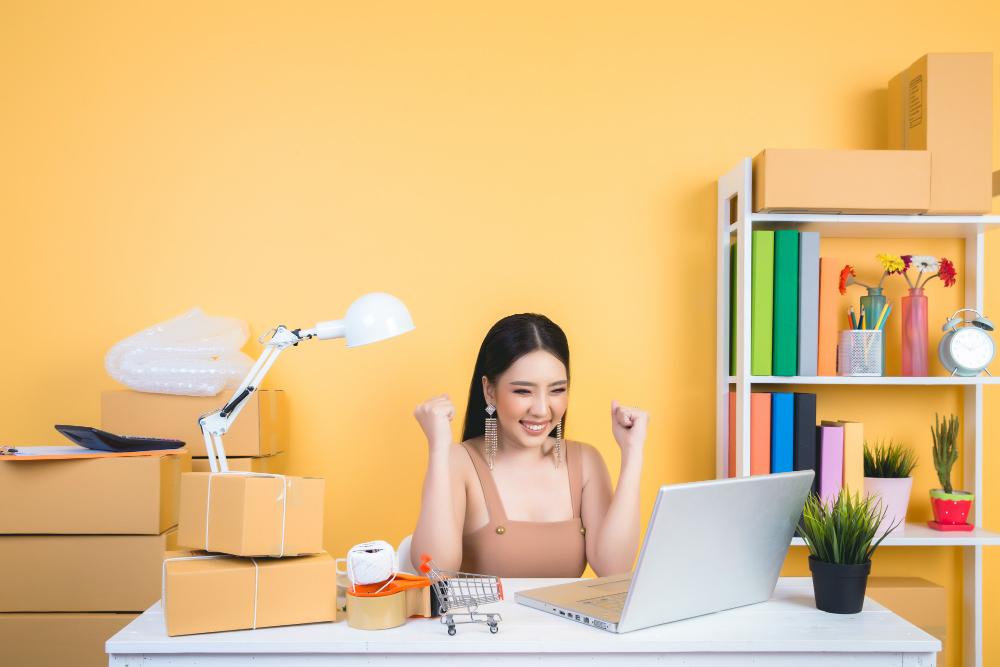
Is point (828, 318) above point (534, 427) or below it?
above

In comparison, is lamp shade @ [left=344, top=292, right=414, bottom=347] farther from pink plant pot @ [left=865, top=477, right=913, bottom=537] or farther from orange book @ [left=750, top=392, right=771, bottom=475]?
pink plant pot @ [left=865, top=477, right=913, bottom=537]

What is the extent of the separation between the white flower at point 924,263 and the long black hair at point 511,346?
3.89 feet

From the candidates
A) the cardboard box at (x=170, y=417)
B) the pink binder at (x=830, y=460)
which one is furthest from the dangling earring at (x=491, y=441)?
the pink binder at (x=830, y=460)

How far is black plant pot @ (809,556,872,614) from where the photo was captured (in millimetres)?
1665

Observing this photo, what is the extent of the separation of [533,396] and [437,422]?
31 cm

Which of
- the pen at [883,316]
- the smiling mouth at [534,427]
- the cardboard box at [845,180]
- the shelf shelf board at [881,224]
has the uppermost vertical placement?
the cardboard box at [845,180]

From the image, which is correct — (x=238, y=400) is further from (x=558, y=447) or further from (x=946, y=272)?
(x=946, y=272)

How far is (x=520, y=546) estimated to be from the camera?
2281mm

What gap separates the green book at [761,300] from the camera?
265 centimetres

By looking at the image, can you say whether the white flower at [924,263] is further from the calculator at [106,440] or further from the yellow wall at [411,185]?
the calculator at [106,440]

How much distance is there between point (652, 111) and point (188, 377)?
5.54 ft

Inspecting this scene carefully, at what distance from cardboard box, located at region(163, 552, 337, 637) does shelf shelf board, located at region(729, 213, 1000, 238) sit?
1718 mm

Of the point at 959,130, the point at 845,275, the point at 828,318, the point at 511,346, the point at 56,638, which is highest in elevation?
the point at 959,130

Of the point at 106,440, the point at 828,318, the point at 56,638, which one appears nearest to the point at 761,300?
the point at 828,318
